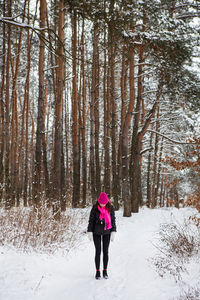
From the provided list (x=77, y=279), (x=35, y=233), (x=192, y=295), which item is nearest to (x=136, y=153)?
(x=35, y=233)

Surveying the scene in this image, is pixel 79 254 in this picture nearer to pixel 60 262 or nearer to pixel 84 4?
pixel 60 262

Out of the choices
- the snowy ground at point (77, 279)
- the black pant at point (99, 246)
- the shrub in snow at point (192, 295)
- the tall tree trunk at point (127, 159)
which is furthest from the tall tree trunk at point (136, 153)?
the shrub in snow at point (192, 295)

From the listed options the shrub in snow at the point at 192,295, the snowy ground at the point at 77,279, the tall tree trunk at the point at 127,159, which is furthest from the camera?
the tall tree trunk at the point at 127,159

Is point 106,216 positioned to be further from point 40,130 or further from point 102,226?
point 40,130

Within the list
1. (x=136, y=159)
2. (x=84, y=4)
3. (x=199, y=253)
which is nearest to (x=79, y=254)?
(x=199, y=253)

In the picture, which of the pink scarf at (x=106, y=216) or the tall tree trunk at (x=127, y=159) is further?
the tall tree trunk at (x=127, y=159)

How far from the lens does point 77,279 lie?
15.4ft

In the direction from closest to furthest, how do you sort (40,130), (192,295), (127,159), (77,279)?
(192,295), (77,279), (40,130), (127,159)

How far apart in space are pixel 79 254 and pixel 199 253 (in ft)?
9.04

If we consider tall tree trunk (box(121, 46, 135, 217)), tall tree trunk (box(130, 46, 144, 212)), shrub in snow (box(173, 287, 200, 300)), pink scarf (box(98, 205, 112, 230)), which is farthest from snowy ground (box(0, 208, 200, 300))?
tall tree trunk (box(130, 46, 144, 212))

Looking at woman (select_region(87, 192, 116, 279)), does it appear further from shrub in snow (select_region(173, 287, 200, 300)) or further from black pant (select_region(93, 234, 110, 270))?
shrub in snow (select_region(173, 287, 200, 300))

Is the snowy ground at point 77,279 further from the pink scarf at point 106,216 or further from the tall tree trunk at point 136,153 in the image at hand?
the tall tree trunk at point 136,153

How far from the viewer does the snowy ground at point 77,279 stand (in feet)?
12.8

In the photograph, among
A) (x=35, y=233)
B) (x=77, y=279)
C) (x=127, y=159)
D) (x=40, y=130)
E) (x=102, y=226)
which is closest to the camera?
(x=77, y=279)
